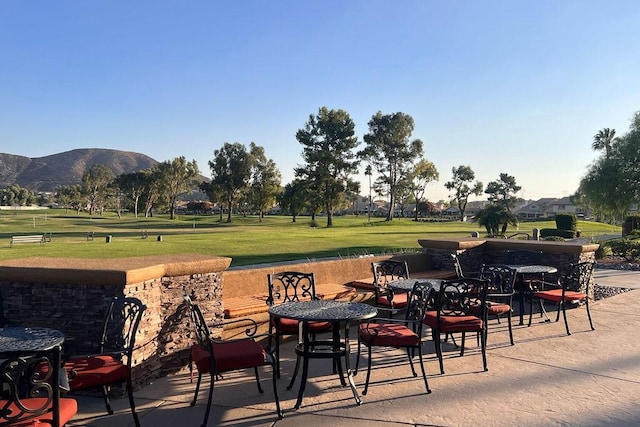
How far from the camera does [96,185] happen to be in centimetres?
9319

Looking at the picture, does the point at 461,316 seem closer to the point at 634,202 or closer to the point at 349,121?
the point at 634,202

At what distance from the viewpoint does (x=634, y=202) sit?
2586cm

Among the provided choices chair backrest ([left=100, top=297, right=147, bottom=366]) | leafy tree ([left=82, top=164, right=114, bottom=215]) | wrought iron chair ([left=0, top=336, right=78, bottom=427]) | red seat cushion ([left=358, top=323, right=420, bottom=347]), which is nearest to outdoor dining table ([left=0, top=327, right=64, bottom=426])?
wrought iron chair ([left=0, top=336, right=78, bottom=427])

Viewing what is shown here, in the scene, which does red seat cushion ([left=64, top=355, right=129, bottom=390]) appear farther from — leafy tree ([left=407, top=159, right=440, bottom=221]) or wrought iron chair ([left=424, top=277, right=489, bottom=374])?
leafy tree ([left=407, top=159, right=440, bottom=221])

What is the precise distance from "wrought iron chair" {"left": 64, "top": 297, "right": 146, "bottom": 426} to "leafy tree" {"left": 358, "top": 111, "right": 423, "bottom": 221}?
197 feet

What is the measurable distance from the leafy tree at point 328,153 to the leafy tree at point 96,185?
175ft

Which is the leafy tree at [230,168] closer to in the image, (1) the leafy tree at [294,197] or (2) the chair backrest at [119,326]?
(1) the leafy tree at [294,197]

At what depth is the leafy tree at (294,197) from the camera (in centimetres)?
5831

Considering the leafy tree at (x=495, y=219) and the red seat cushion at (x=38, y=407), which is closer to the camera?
the red seat cushion at (x=38, y=407)

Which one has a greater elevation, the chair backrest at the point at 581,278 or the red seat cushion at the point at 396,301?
the chair backrest at the point at 581,278

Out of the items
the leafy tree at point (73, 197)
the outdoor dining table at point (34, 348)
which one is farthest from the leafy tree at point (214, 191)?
the outdoor dining table at point (34, 348)

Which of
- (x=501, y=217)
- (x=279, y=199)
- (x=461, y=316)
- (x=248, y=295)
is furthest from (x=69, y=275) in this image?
(x=279, y=199)

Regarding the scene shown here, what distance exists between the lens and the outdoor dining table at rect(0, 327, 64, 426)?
2.91 m

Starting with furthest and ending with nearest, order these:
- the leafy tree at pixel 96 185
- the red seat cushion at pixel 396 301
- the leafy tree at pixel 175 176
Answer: the leafy tree at pixel 96 185, the leafy tree at pixel 175 176, the red seat cushion at pixel 396 301
